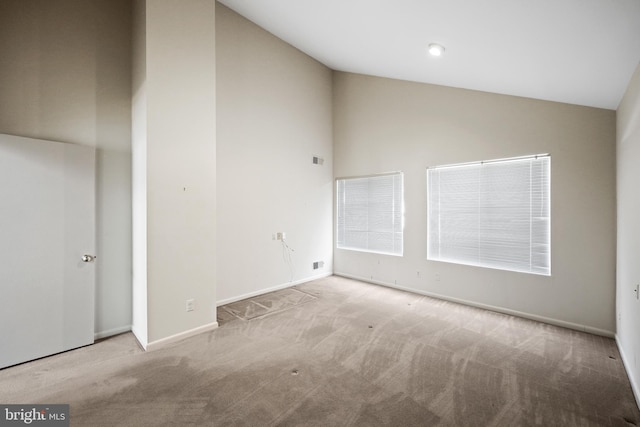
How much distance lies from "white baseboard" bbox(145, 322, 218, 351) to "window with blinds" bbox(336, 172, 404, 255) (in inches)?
121

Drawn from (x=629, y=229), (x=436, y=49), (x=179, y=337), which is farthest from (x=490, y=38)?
(x=179, y=337)

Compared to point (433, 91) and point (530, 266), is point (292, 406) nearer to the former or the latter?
point (530, 266)

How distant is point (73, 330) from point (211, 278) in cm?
136

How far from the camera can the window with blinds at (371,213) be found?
5016 millimetres

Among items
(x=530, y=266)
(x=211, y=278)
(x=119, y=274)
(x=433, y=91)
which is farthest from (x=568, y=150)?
(x=119, y=274)

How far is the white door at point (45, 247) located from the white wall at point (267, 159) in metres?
1.57

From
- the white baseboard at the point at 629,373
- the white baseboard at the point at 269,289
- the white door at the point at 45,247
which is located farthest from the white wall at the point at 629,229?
the white door at the point at 45,247

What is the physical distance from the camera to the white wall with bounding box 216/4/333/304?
4.25 m

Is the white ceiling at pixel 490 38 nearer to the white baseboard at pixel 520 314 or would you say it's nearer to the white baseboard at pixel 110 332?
the white baseboard at pixel 520 314

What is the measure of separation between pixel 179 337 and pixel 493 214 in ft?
13.9

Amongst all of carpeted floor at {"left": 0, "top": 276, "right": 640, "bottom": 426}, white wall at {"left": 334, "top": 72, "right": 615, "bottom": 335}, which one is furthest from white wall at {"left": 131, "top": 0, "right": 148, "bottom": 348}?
white wall at {"left": 334, "top": 72, "right": 615, "bottom": 335}

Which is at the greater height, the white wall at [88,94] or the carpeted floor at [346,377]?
the white wall at [88,94]

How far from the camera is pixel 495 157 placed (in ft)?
12.7

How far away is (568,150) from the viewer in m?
3.37
